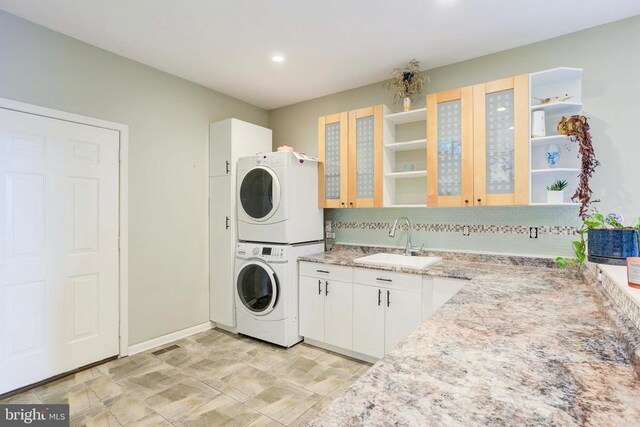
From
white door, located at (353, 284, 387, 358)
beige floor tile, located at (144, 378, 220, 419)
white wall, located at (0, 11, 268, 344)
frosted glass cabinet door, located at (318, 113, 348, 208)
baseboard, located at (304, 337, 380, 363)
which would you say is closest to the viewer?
beige floor tile, located at (144, 378, 220, 419)

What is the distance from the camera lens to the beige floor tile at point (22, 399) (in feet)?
6.94

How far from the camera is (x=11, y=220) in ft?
7.22

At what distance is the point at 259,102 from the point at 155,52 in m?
1.41

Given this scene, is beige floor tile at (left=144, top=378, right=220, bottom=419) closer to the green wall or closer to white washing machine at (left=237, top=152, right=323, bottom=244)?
white washing machine at (left=237, top=152, right=323, bottom=244)

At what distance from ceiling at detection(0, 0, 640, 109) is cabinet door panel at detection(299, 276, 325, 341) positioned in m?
2.05

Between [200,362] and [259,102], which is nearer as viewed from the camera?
[200,362]

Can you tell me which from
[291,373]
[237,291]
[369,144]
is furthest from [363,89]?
[291,373]

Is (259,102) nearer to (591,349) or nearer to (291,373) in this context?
(291,373)

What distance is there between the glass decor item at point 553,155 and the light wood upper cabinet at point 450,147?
0.53 m

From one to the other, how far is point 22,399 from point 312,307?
7.09 ft

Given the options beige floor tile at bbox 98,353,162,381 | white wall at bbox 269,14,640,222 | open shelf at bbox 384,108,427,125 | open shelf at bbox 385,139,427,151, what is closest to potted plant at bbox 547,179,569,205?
white wall at bbox 269,14,640,222

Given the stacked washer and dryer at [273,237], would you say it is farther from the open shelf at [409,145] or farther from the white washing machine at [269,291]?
the open shelf at [409,145]

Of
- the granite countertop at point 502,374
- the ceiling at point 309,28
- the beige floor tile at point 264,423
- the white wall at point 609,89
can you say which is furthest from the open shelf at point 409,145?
the beige floor tile at point 264,423

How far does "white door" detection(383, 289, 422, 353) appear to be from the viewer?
7.89 ft
